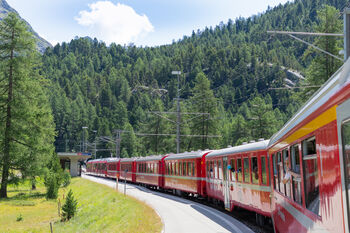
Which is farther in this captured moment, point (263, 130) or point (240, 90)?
point (240, 90)

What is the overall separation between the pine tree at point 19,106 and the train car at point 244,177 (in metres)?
20.6

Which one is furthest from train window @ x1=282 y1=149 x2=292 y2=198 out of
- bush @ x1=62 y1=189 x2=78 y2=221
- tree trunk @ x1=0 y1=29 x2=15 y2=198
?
tree trunk @ x1=0 y1=29 x2=15 y2=198

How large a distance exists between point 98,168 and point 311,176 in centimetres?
6510

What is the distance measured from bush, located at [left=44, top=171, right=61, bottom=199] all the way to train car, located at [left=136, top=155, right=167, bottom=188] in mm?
7570

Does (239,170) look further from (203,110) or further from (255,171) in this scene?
(203,110)

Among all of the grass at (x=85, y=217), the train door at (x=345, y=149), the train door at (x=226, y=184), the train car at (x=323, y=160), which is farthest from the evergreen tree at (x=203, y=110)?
the train door at (x=345, y=149)

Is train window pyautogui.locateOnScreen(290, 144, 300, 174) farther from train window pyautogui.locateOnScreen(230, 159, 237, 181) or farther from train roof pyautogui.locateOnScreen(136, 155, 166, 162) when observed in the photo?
train roof pyautogui.locateOnScreen(136, 155, 166, 162)

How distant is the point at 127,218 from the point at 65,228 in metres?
6.31

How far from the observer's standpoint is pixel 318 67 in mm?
33500

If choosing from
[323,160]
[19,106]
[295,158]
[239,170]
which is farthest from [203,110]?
[323,160]

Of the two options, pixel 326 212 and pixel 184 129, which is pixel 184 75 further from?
pixel 326 212

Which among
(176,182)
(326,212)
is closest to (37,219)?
(176,182)

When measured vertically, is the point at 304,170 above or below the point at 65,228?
above

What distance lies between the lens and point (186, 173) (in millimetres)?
25969
